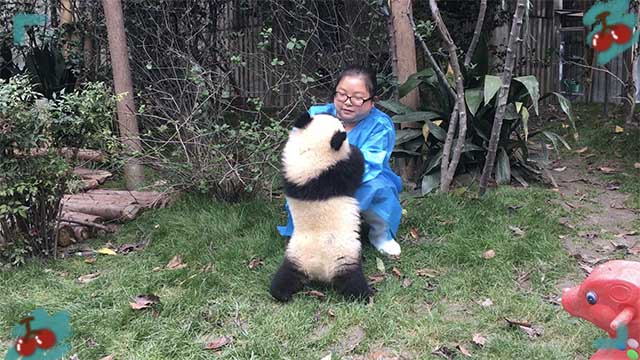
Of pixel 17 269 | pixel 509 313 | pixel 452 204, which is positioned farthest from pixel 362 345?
pixel 17 269

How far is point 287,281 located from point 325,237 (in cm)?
30

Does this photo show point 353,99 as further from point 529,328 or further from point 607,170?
point 607,170

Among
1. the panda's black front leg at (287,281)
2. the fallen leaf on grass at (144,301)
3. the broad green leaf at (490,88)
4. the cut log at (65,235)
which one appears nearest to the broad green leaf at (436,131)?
the broad green leaf at (490,88)

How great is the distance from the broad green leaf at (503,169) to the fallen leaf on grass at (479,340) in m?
2.42

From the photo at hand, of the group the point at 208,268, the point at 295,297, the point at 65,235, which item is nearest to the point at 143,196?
the point at 65,235

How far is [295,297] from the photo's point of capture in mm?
2855

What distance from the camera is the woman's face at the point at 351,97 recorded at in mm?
3119

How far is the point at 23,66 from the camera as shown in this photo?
6.70 m

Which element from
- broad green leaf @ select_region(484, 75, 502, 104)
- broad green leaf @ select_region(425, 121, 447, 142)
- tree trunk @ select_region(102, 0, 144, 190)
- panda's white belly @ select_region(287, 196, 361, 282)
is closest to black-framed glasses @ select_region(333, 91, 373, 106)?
panda's white belly @ select_region(287, 196, 361, 282)

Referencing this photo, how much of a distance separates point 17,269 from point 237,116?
197 centimetres

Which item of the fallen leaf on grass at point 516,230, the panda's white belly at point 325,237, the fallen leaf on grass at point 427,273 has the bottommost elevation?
the fallen leaf on grass at point 427,273

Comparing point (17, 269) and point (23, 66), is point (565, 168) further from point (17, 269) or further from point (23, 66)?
point (23, 66)

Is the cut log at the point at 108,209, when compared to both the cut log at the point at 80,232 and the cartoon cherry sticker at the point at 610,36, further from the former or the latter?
the cartoon cherry sticker at the point at 610,36

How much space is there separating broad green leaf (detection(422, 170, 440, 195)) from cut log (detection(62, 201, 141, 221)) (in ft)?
7.29
